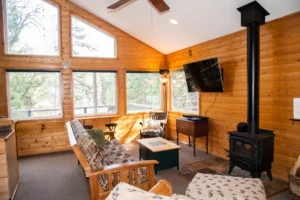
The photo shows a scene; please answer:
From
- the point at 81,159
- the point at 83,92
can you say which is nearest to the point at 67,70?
the point at 83,92

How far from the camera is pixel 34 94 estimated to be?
4871 mm

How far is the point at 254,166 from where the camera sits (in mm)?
2902

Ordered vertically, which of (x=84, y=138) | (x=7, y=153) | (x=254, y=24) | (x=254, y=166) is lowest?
(x=254, y=166)

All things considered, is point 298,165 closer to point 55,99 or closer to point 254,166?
point 254,166

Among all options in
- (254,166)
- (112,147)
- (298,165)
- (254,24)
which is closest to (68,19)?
(112,147)

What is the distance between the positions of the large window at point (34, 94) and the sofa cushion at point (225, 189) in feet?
13.3

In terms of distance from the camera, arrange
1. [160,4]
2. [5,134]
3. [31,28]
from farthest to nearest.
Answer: [31,28] < [160,4] < [5,134]

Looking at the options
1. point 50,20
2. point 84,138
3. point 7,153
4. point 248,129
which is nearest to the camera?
point 84,138

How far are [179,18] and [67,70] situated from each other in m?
2.95

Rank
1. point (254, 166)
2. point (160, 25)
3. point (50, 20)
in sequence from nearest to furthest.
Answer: point (254, 166)
point (160, 25)
point (50, 20)

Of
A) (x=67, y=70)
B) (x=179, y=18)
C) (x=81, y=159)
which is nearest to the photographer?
(x=81, y=159)

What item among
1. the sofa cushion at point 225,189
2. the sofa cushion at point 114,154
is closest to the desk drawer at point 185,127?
the sofa cushion at point 114,154

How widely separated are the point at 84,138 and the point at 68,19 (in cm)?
387

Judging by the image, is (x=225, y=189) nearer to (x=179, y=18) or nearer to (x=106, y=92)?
(x=179, y=18)
